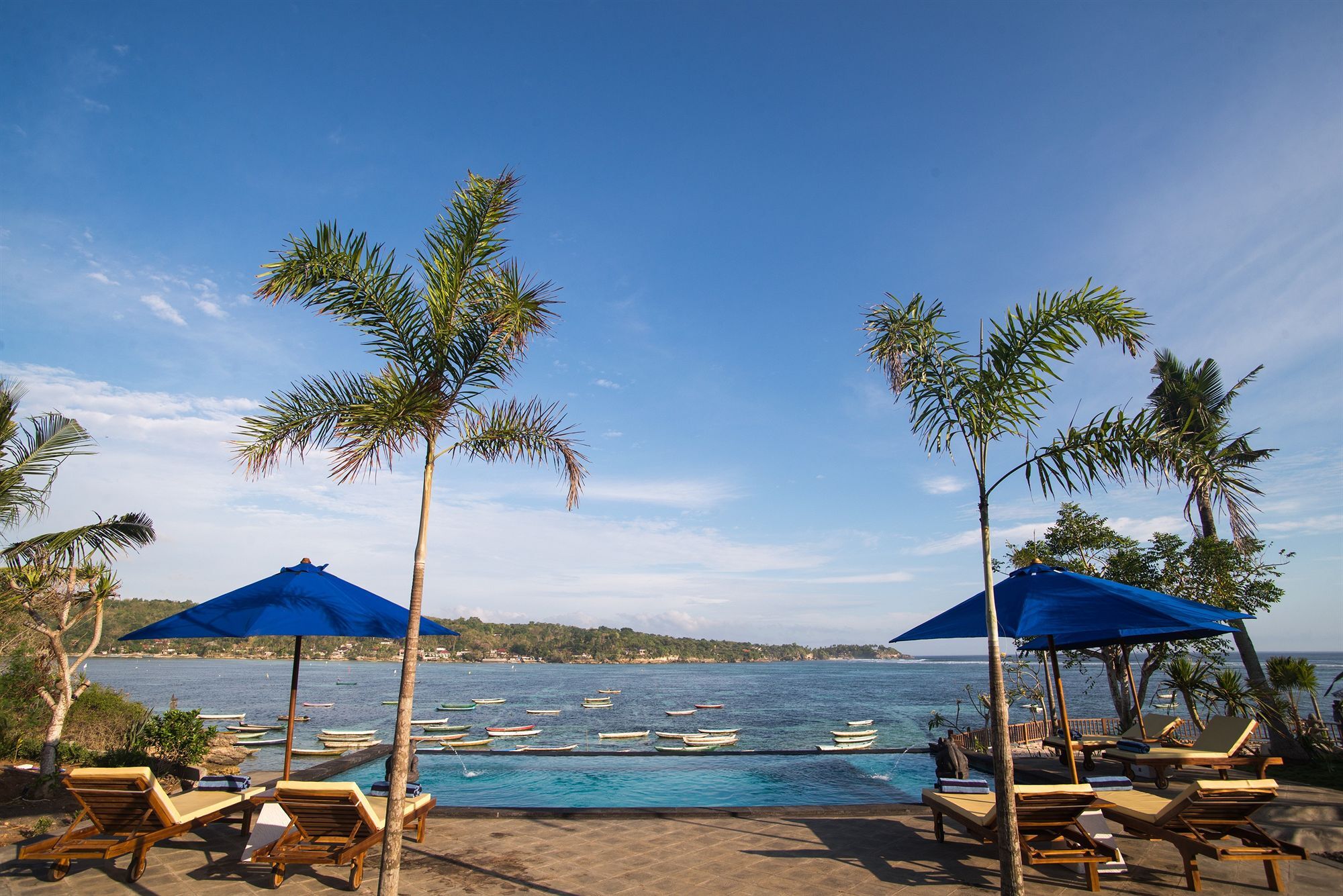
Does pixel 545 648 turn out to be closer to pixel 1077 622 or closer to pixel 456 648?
pixel 456 648

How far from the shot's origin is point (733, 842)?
6211 millimetres

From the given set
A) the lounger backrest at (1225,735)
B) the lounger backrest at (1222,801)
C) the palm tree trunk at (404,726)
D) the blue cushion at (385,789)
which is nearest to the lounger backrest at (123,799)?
the blue cushion at (385,789)

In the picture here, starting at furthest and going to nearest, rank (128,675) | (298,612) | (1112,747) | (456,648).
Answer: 1. (456,648)
2. (128,675)
3. (1112,747)
4. (298,612)

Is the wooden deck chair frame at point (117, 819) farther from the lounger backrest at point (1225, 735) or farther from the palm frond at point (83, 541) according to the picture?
the lounger backrest at point (1225, 735)

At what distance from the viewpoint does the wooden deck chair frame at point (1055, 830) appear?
5.01 meters

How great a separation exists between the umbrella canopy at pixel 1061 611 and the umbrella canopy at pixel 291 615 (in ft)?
15.8

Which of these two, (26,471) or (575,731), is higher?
(26,471)

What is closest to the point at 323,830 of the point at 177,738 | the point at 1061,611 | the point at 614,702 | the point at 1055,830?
the point at 1055,830

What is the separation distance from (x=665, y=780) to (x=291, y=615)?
31.6ft

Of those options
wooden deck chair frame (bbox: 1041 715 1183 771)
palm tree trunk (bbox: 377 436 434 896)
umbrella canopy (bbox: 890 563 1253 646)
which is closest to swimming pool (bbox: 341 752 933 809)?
wooden deck chair frame (bbox: 1041 715 1183 771)

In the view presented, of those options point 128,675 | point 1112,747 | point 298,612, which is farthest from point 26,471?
point 128,675

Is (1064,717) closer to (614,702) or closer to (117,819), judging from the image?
(117,819)

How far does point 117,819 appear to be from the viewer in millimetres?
5391

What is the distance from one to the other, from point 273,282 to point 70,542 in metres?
6.46
